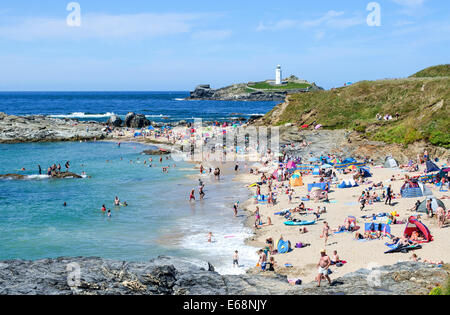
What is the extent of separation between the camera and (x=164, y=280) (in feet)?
42.1

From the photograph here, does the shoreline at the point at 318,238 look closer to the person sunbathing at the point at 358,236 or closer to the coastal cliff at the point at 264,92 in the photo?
the person sunbathing at the point at 358,236

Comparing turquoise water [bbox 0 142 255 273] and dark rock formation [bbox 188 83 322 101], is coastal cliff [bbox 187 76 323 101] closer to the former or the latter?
dark rock formation [bbox 188 83 322 101]

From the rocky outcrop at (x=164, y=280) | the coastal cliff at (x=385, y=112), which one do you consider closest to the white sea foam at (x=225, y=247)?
the rocky outcrop at (x=164, y=280)

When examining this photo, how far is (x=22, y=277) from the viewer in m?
12.4

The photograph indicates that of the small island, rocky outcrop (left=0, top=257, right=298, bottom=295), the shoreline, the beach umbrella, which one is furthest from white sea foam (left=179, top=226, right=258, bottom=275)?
the small island

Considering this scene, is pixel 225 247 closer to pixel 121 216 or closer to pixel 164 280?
pixel 164 280

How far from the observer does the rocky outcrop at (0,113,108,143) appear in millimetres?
64062

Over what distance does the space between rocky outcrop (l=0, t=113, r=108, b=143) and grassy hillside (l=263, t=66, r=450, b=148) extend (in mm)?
28530

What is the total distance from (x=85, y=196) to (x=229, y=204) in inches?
456

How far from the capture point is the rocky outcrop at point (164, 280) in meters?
11.7

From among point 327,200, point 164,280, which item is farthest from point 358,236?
point 164,280

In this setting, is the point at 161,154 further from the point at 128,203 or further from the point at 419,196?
the point at 419,196

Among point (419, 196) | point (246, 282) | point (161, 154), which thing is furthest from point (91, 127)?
point (246, 282)
